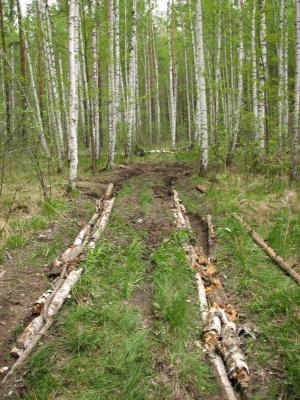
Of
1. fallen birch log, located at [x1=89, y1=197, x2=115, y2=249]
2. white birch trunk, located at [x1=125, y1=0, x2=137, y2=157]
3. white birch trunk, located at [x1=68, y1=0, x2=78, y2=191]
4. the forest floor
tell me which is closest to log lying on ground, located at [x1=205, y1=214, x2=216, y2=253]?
the forest floor

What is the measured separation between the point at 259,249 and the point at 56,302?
3.47 meters

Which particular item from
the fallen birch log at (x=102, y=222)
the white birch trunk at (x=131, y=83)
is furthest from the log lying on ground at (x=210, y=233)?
the white birch trunk at (x=131, y=83)

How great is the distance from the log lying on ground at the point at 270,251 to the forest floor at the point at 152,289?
150mm

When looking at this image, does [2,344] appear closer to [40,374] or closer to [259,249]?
[40,374]

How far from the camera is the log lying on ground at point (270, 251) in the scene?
4.50m

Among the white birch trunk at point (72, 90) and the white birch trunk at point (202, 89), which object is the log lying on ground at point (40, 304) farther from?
the white birch trunk at point (202, 89)

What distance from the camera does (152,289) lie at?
4.50m

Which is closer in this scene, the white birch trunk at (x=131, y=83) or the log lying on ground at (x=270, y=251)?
the log lying on ground at (x=270, y=251)

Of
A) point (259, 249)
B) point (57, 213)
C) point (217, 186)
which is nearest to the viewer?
point (259, 249)

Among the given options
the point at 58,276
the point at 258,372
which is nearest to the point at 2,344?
the point at 58,276

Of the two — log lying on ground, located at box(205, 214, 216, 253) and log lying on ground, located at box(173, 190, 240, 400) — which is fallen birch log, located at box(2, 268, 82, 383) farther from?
log lying on ground, located at box(205, 214, 216, 253)

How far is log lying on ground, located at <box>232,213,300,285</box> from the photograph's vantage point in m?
4.50

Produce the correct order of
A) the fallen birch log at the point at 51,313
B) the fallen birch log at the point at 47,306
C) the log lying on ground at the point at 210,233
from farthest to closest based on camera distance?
1. the log lying on ground at the point at 210,233
2. the fallen birch log at the point at 47,306
3. the fallen birch log at the point at 51,313

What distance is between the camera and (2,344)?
340 cm
